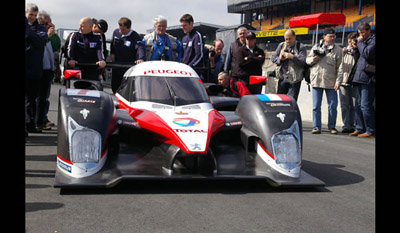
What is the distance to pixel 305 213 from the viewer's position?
3.60 meters

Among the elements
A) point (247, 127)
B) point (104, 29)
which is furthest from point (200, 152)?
point (104, 29)

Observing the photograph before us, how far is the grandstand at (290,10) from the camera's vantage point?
3403 centimetres

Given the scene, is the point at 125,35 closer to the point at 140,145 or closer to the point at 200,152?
the point at 140,145

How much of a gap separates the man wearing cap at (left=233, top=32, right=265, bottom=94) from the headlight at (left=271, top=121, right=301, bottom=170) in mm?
3197

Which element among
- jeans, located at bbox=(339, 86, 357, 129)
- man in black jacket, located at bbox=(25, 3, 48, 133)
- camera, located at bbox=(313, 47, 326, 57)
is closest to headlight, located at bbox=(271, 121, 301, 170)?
A: man in black jacket, located at bbox=(25, 3, 48, 133)

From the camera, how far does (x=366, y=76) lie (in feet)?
26.7

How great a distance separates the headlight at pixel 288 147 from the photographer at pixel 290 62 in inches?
157

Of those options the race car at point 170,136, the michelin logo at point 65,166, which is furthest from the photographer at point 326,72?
the michelin logo at point 65,166

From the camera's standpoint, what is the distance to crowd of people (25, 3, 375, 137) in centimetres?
714

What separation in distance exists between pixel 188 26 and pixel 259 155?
4.02m

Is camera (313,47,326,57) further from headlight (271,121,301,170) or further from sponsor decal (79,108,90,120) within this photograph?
sponsor decal (79,108,90,120)

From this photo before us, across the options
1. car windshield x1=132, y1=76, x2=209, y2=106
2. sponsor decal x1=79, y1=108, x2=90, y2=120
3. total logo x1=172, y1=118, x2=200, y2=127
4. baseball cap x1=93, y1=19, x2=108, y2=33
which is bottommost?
total logo x1=172, y1=118, x2=200, y2=127

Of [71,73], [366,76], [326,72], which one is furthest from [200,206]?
[326,72]

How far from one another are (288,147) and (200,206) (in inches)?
57.0
